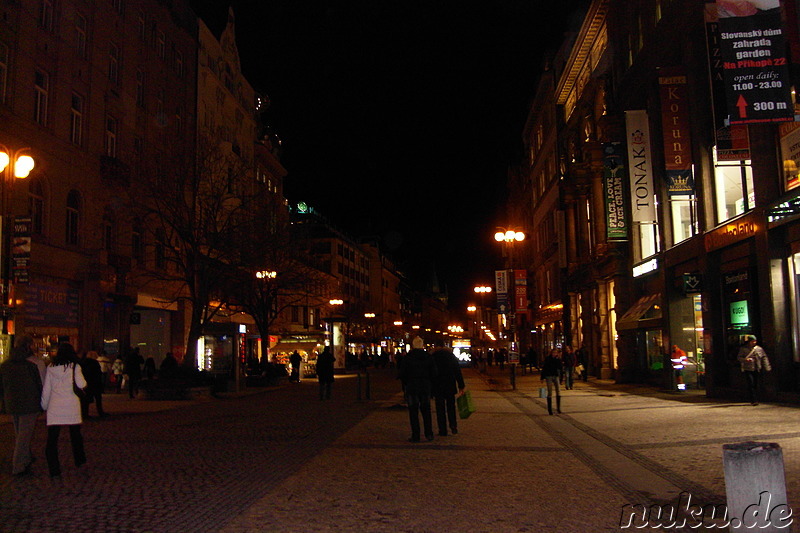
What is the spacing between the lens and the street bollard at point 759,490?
5.24 m

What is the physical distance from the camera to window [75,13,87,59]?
99.7ft

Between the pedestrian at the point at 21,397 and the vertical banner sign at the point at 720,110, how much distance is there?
17.8 metres

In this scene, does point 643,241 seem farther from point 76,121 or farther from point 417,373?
point 76,121

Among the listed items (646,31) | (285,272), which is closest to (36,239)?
(285,272)

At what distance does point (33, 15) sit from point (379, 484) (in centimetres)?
2527

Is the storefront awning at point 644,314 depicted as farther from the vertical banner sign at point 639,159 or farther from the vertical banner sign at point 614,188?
the vertical banner sign at point 639,159

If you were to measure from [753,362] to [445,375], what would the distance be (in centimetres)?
879

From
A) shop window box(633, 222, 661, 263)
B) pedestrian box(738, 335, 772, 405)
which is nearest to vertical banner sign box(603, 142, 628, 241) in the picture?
shop window box(633, 222, 661, 263)

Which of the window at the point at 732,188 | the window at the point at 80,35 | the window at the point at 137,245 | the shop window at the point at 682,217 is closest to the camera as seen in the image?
the window at the point at 732,188

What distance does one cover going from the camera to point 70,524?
23.0ft

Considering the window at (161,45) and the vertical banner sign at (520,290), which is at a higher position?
the window at (161,45)

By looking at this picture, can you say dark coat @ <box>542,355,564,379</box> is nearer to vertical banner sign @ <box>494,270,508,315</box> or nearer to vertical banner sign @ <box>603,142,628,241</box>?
vertical banner sign @ <box>603,142,628,241</box>

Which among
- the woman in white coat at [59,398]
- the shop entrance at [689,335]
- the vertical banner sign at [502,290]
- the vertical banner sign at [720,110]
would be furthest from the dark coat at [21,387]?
the vertical banner sign at [502,290]

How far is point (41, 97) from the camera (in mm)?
27828
